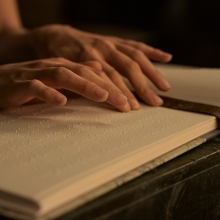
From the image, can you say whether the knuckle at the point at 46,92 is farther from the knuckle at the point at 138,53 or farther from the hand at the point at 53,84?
the knuckle at the point at 138,53

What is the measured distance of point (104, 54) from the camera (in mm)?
782

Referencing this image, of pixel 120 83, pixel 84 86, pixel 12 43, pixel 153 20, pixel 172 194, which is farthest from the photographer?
pixel 153 20

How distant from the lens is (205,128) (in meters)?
0.59

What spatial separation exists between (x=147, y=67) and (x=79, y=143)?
291 mm

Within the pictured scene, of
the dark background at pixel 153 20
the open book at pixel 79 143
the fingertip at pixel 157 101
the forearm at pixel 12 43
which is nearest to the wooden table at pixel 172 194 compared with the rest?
the open book at pixel 79 143

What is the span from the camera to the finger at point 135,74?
69 centimetres

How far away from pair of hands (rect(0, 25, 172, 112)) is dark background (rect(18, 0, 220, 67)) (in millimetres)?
690

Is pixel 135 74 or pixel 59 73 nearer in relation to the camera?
pixel 59 73

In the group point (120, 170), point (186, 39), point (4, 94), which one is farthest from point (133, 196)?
point (186, 39)

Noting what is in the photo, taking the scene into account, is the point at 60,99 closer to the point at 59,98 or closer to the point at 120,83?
the point at 59,98

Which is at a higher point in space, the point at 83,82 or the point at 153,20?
the point at 83,82

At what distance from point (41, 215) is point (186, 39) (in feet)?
4.18

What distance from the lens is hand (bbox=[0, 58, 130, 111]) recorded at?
0.58 metres

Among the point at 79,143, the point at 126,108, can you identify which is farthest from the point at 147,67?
the point at 79,143
